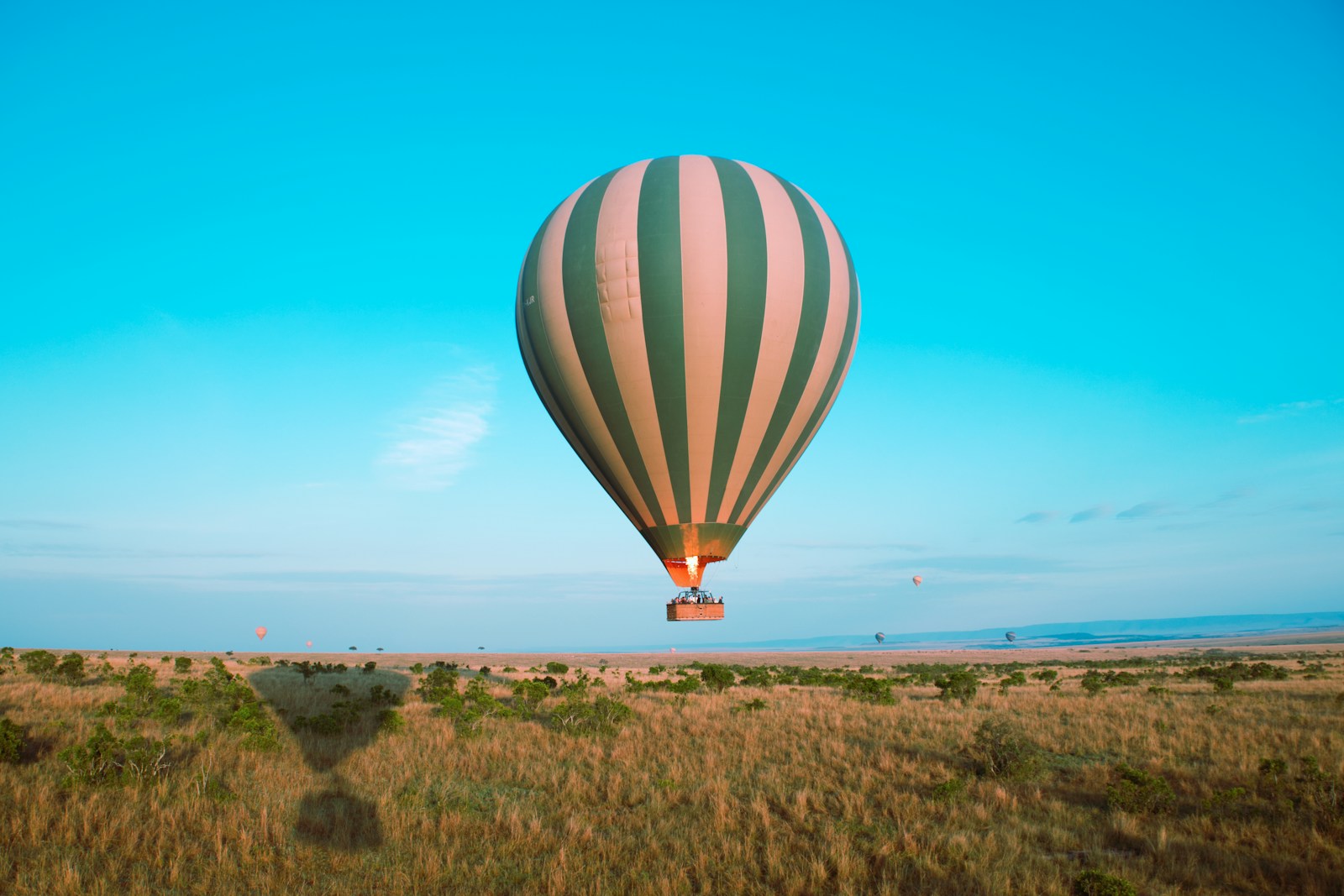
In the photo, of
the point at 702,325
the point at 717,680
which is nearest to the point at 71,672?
the point at 717,680

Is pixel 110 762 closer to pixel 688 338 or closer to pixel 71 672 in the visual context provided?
pixel 688 338

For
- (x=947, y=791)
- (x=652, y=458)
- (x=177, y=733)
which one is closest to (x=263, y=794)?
(x=177, y=733)

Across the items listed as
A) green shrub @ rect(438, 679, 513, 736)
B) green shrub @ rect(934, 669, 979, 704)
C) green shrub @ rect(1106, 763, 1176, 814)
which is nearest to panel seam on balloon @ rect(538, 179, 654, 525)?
green shrub @ rect(438, 679, 513, 736)

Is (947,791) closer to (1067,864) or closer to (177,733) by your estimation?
(1067,864)

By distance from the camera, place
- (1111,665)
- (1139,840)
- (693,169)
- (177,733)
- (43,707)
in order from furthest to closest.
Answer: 1. (1111,665)
2. (693,169)
3. (43,707)
4. (177,733)
5. (1139,840)

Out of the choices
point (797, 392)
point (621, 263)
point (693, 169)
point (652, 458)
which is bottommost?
point (652, 458)

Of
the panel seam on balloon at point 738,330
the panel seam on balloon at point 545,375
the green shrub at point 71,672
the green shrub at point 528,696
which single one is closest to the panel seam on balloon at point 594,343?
the panel seam on balloon at point 545,375
